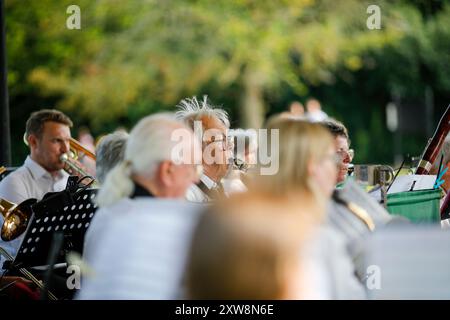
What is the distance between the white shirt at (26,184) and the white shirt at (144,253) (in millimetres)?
2491

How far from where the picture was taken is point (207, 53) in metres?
19.8

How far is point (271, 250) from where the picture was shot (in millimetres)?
2430

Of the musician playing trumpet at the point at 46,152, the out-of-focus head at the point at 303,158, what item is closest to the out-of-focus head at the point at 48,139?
the musician playing trumpet at the point at 46,152

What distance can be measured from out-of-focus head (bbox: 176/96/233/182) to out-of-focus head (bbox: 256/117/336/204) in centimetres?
232

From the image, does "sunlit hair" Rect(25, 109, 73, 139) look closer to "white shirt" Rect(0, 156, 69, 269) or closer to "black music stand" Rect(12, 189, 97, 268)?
"white shirt" Rect(0, 156, 69, 269)

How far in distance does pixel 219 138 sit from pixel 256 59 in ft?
46.6

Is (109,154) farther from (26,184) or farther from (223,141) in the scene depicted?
(26,184)

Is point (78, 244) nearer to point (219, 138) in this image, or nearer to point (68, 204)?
point (68, 204)

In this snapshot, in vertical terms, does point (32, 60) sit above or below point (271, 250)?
above

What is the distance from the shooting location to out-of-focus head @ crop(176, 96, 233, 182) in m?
5.39

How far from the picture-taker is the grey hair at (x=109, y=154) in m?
4.38

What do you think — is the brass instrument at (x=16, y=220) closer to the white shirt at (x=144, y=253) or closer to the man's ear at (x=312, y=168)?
the white shirt at (x=144, y=253)

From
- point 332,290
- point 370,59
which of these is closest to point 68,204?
point 332,290
